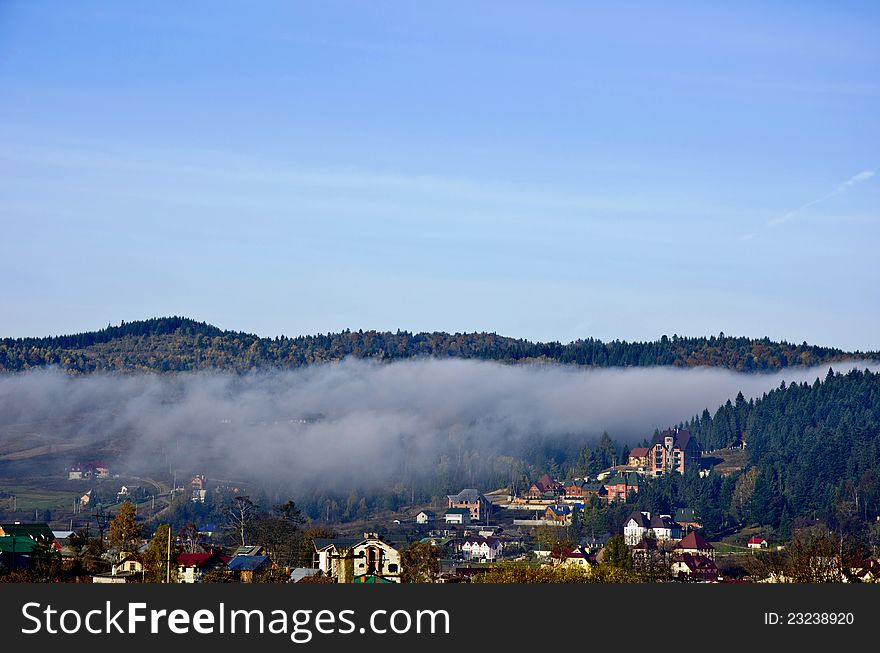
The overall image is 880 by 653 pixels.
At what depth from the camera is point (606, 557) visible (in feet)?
284

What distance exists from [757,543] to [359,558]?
77.1 meters

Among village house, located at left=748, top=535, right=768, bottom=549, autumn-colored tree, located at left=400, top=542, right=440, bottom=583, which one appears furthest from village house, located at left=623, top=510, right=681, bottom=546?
autumn-colored tree, located at left=400, top=542, right=440, bottom=583

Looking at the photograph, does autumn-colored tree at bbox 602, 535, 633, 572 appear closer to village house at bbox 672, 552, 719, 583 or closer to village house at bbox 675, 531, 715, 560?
village house at bbox 672, 552, 719, 583

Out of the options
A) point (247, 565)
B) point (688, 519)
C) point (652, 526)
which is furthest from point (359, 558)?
point (688, 519)

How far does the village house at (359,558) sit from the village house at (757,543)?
6927cm

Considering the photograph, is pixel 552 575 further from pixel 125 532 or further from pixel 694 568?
pixel 694 568

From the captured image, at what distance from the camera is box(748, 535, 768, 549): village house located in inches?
6142

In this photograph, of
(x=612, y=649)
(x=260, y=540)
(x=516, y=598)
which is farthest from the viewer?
(x=260, y=540)

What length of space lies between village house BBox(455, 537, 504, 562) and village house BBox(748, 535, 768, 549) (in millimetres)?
28536

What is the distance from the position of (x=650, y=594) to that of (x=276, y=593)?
379 inches

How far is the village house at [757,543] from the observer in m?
156

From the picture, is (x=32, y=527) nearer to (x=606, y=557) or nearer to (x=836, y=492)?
(x=606, y=557)

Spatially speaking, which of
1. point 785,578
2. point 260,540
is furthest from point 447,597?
point 260,540

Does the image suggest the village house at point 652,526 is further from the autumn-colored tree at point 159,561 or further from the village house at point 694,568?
the autumn-colored tree at point 159,561
